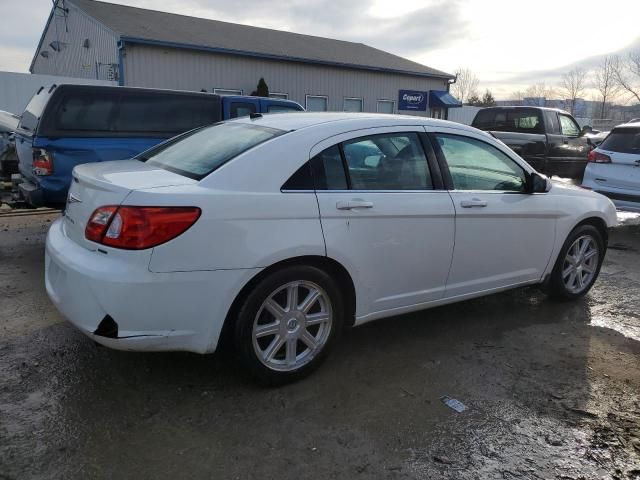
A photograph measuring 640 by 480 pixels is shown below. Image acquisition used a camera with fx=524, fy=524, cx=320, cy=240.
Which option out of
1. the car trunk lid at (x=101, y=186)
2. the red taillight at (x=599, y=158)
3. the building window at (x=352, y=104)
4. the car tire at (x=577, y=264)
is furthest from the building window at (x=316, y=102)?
the car trunk lid at (x=101, y=186)

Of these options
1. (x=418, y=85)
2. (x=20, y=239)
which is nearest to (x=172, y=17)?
(x=418, y=85)

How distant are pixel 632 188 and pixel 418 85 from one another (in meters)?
18.2

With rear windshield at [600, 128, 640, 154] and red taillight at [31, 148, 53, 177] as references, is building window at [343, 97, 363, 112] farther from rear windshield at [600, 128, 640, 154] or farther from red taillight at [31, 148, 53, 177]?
red taillight at [31, 148, 53, 177]

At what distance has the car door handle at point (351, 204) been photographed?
313 cm

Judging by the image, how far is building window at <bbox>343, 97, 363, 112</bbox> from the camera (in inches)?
861

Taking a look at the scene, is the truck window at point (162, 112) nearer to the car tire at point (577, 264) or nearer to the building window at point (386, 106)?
the car tire at point (577, 264)

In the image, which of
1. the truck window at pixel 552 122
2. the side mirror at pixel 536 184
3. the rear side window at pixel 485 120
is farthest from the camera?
the rear side window at pixel 485 120

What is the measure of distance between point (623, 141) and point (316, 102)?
14373mm

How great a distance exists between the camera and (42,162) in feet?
19.2

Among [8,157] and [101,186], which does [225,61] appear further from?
[101,186]

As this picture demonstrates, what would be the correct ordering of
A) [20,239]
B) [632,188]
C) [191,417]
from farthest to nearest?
[632,188]
[20,239]
[191,417]

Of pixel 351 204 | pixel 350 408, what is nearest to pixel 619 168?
pixel 351 204

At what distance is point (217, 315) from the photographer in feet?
9.20

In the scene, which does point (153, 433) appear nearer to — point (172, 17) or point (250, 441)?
point (250, 441)
